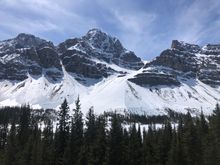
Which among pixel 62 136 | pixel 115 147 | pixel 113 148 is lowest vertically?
pixel 113 148

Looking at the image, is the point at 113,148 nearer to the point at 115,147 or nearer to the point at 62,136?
the point at 115,147

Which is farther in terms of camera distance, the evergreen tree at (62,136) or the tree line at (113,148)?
the evergreen tree at (62,136)

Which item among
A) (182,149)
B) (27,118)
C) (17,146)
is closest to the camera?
(182,149)

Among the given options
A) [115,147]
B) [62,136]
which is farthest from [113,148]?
[62,136]

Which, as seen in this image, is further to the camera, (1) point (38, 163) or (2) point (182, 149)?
(1) point (38, 163)

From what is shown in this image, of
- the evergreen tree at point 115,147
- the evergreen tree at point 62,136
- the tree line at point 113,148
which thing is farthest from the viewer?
the evergreen tree at point 62,136

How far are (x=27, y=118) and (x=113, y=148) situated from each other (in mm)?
47480

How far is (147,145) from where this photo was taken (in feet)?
302

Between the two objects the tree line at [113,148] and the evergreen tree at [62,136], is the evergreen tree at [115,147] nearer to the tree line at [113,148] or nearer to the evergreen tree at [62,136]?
the tree line at [113,148]

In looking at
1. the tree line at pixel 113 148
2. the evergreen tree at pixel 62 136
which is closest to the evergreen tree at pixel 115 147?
the tree line at pixel 113 148

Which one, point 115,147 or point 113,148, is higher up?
point 115,147

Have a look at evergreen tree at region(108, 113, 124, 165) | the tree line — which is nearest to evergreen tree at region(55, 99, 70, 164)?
the tree line

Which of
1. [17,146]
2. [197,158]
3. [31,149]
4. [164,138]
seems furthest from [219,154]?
[17,146]

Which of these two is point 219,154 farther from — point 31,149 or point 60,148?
point 31,149
